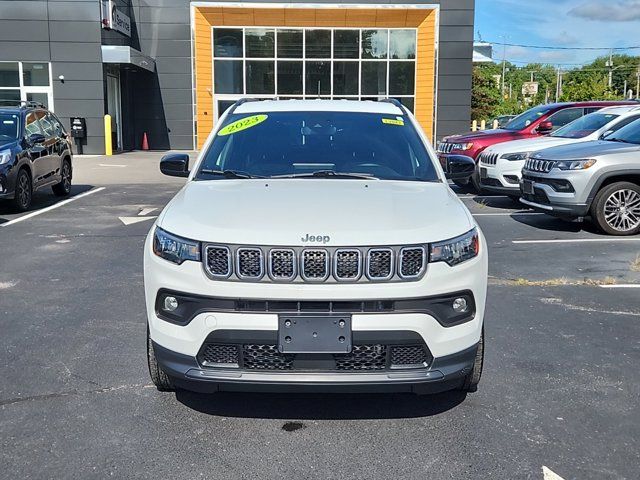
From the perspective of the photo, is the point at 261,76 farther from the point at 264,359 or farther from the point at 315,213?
the point at 264,359

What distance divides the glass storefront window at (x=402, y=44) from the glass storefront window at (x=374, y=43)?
0.26 m

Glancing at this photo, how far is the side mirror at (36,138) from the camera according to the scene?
1142cm

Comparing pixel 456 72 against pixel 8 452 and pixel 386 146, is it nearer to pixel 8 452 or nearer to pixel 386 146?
pixel 386 146

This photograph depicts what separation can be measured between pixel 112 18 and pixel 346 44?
978 centimetres

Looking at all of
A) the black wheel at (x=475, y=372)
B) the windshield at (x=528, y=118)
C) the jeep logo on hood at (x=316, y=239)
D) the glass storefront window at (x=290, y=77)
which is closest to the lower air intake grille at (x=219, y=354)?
the jeep logo on hood at (x=316, y=239)

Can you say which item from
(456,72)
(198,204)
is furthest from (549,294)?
(456,72)

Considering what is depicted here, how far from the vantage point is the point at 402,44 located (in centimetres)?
2952

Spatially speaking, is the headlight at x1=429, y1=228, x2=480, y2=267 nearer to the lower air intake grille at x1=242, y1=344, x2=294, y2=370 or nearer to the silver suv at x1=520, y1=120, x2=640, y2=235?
the lower air intake grille at x1=242, y1=344, x2=294, y2=370

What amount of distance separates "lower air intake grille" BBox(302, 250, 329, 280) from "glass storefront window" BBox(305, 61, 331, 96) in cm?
2709

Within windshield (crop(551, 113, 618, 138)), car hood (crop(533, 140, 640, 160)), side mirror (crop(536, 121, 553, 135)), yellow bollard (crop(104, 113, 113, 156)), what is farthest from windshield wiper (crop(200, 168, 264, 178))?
yellow bollard (crop(104, 113, 113, 156))

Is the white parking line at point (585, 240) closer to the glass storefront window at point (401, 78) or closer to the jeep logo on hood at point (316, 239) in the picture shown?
the jeep logo on hood at point (316, 239)

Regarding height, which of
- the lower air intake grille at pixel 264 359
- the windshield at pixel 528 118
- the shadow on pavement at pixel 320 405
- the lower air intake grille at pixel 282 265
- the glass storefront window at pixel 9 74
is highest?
the glass storefront window at pixel 9 74

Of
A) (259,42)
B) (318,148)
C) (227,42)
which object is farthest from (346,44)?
(318,148)

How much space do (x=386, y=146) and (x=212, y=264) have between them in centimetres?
194
